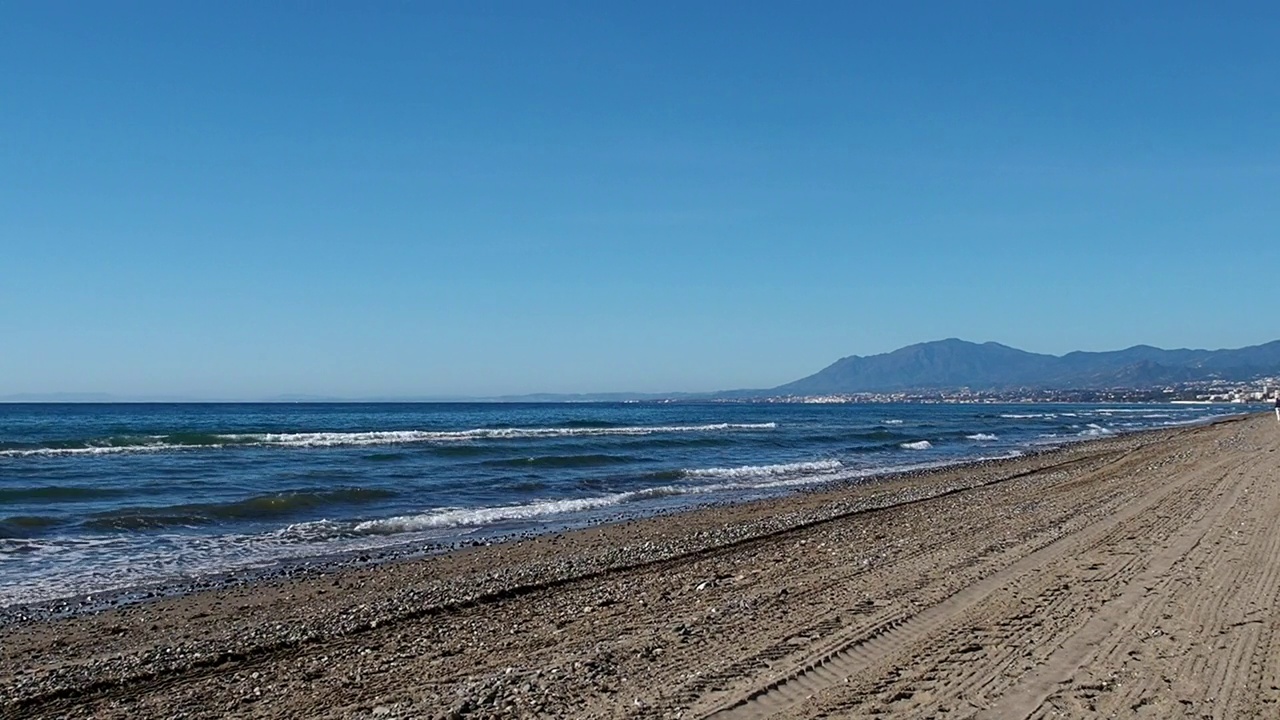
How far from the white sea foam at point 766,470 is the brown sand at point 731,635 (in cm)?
1341

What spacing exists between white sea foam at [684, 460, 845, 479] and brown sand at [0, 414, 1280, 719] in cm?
1341

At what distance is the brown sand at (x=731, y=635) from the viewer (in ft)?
19.2

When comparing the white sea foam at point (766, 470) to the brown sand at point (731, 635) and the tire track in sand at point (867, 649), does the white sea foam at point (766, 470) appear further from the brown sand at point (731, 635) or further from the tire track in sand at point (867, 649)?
the tire track in sand at point (867, 649)

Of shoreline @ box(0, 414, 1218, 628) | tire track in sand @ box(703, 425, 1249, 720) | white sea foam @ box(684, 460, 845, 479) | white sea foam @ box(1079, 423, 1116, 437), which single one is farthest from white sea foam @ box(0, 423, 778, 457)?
tire track in sand @ box(703, 425, 1249, 720)

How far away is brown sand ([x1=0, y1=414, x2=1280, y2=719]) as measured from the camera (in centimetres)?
584

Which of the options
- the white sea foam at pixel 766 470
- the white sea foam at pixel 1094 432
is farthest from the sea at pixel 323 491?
the white sea foam at pixel 1094 432

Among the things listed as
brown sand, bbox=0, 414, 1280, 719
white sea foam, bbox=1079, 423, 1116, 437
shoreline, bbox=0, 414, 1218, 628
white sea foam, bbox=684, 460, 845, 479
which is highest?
brown sand, bbox=0, 414, 1280, 719

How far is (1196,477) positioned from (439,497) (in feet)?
54.5

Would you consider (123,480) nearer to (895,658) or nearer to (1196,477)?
(895,658)

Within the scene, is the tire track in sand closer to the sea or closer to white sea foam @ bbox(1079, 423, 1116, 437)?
the sea

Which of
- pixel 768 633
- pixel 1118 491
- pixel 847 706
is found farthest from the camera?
pixel 1118 491

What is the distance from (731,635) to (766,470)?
835 inches

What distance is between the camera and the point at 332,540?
1434 centimetres

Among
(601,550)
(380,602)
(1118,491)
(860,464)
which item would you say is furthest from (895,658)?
(860,464)
